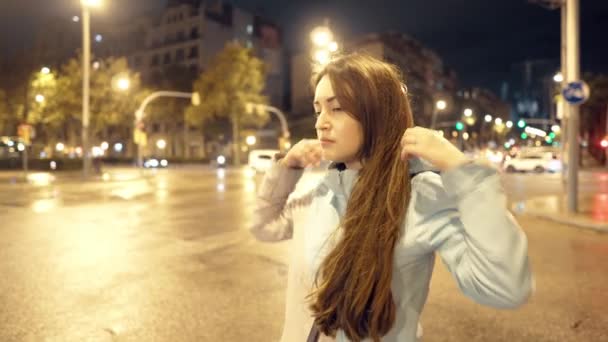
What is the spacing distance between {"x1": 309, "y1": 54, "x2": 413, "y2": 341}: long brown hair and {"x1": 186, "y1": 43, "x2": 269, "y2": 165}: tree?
44.4 m

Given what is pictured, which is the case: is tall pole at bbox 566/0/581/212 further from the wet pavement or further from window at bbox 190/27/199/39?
window at bbox 190/27/199/39

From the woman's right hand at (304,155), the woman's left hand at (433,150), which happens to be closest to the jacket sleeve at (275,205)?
the woman's right hand at (304,155)

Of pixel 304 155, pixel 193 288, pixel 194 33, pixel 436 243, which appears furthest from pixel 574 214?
pixel 194 33

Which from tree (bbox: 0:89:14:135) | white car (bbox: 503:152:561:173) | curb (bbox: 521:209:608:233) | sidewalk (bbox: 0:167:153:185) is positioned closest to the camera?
curb (bbox: 521:209:608:233)

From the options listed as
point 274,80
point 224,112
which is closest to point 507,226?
point 224,112

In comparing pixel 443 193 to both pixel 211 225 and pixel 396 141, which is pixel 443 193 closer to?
pixel 396 141

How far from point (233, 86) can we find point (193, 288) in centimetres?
4171

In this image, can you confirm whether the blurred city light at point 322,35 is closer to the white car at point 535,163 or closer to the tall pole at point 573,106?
the tall pole at point 573,106

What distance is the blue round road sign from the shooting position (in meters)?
12.0

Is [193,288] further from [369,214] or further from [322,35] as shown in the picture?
[322,35]

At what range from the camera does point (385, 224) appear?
142 centimetres

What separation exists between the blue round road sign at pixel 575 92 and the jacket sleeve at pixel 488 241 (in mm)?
12375

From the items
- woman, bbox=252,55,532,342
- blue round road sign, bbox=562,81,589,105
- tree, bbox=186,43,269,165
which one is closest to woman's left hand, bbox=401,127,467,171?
woman, bbox=252,55,532,342

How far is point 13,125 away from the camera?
5134 centimetres
